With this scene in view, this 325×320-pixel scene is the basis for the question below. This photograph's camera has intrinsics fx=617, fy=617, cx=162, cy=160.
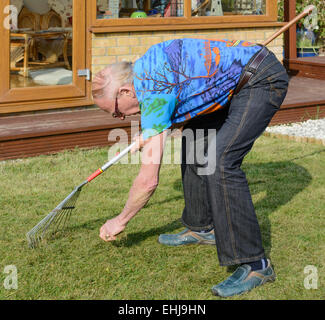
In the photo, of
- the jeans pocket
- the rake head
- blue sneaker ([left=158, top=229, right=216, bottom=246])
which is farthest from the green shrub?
the jeans pocket

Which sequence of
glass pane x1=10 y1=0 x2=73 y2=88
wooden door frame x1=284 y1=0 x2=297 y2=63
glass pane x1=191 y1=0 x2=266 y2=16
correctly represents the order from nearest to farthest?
glass pane x1=10 y1=0 x2=73 y2=88 < glass pane x1=191 y1=0 x2=266 y2=16 < wooden door frame x1=284 y1=0 x2=297 y2=63

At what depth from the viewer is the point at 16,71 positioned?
27.3 feet

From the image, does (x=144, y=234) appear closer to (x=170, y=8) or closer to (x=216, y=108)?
(x=216, y=108)

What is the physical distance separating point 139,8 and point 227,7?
4.89ft

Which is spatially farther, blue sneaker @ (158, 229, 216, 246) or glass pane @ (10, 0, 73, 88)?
glass pane @ (10, 0, 73, 88)

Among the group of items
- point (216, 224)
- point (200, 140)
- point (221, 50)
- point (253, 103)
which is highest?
point (221, 50)

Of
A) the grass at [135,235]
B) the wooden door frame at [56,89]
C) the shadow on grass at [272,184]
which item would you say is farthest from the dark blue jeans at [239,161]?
the wooden door frame at [56,89]

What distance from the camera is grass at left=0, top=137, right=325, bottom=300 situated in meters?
3.80

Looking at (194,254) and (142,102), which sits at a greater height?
(142,102)

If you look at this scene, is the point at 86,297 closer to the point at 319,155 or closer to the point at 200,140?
the point at 200,140

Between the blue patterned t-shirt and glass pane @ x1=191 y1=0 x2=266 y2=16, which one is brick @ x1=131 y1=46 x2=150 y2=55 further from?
the blue patterned t-shirt

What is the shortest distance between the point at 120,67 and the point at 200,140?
0.93m

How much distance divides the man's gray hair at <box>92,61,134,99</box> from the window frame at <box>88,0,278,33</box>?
17.1 ft
